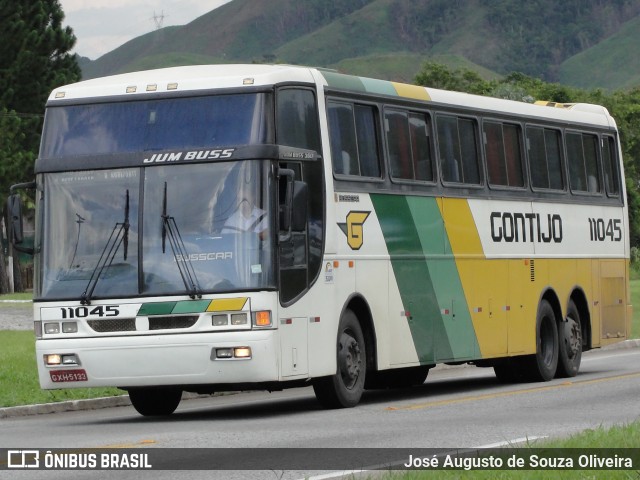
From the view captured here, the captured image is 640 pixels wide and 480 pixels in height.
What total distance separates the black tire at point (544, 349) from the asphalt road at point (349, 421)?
357 millimetres

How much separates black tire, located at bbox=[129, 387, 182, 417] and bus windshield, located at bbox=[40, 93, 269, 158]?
2.95 m

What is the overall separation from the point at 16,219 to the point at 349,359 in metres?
3.93

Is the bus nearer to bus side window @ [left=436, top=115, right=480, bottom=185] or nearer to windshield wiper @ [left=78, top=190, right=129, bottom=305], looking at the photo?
windshield wiper @ [left=78, top=190, right=129, bottom=305]

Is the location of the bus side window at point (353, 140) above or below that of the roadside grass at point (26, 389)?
above

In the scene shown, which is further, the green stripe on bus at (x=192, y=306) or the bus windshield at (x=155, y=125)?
the bus windshield at (x=155, y=125)

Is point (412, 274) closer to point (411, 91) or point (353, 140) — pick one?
point (353, 140)

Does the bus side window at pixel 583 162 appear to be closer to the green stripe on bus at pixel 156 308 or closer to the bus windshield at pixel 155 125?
the bus windshield at pixel 155 125

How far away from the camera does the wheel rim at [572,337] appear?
24.2 m

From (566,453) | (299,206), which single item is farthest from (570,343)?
(566,453)

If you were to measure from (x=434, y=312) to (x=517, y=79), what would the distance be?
12056 cm

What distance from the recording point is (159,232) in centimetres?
1678

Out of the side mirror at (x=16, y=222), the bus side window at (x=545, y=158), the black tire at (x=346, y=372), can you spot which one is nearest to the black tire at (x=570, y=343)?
the bus side window at (x=545, y=158)

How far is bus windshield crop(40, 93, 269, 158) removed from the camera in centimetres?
1702

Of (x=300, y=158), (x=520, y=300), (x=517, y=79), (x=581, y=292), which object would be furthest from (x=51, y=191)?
(x=517, y=79)
